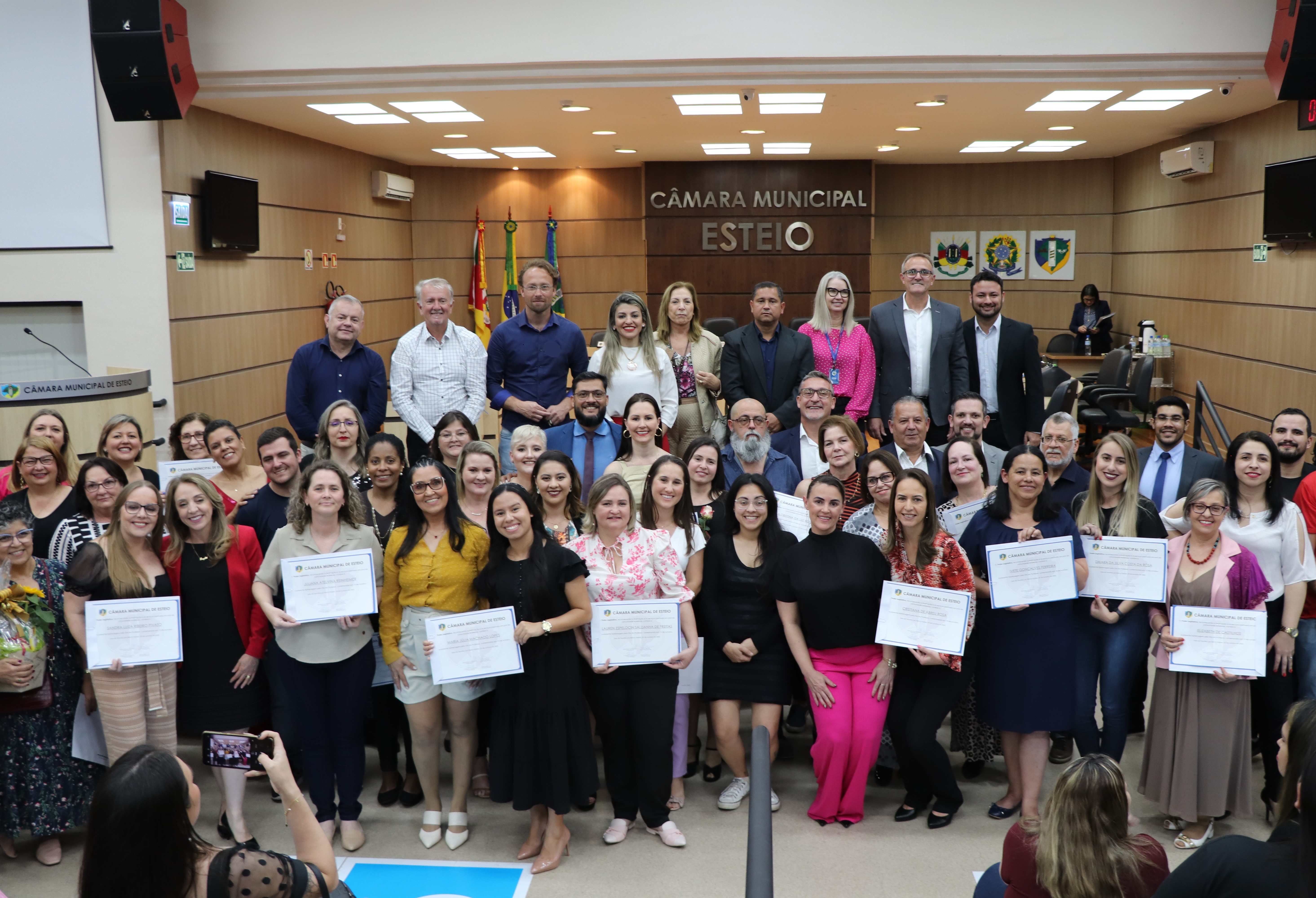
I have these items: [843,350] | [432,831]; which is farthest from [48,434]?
[843,350]

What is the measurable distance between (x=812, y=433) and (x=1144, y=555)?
5.46ft

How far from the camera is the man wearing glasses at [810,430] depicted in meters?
4.85

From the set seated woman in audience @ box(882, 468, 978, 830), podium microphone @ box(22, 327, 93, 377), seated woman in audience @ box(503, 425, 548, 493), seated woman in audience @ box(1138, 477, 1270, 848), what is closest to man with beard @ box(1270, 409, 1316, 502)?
seated woman in audience @ box(1138, 477, 1270, 848)

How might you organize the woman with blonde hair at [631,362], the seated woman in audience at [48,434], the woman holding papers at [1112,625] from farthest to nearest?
the woman with blonde hair at [631,362], the seated woman in audience at [48,434], the woman holding papers at [1112,625]

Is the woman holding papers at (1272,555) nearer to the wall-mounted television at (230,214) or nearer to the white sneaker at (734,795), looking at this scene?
the white sneaker at (734,795)

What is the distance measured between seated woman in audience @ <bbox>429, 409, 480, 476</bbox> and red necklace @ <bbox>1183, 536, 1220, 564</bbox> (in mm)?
2985

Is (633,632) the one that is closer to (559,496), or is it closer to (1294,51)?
(559,496)

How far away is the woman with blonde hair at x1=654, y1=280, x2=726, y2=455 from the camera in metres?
5.65

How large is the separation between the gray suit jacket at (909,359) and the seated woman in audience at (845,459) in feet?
4.17

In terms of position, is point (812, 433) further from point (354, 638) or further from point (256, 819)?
point (256, 819)

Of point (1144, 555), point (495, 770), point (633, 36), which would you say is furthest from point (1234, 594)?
point (633, 36)

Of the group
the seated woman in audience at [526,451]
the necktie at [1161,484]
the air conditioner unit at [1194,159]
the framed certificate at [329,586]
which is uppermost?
the air conditioner unit at [1194,159]

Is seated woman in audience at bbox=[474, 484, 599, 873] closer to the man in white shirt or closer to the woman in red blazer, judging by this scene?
the woman in red blazer

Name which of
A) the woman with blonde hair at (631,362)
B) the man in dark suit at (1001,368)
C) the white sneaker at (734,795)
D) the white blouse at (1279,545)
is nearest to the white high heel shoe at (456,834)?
the white sneaker at (734,795)
